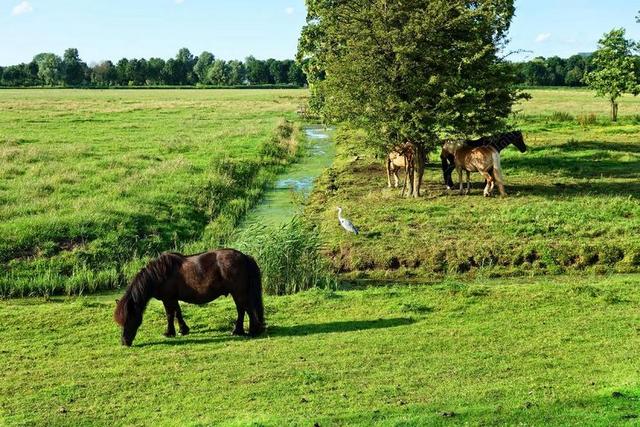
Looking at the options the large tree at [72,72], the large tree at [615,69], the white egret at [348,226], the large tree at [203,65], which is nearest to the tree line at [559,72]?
the large tree at [203,65]

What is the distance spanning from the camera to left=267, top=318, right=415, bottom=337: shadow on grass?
11.0m

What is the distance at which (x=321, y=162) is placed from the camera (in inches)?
1361

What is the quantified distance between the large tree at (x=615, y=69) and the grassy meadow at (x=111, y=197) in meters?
22.2

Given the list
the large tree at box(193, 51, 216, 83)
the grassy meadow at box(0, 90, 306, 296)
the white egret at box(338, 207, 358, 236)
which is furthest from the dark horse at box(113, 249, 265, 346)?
the large tree at box(193, 51, 216, 83)

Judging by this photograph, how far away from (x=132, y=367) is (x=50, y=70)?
15312 cm

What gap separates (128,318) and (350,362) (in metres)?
3.54

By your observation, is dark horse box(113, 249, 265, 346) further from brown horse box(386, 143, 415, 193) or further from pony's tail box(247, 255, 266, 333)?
brown horse box(386, 143, 415, 193)

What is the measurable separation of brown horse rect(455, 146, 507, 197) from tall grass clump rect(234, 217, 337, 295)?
855 centimetres

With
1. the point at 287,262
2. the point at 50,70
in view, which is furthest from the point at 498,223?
the point at 50,70

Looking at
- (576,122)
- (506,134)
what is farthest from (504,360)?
(576,122)

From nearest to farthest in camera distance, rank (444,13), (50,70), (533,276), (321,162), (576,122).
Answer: (533,276), (444,13), (321,162), (576,122), (50,70)

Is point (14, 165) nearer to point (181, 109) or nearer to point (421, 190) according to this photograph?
point (421, 190)

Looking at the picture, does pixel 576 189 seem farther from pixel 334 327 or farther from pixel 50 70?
pixel 50 70

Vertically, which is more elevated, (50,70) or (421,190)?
(50,70)
